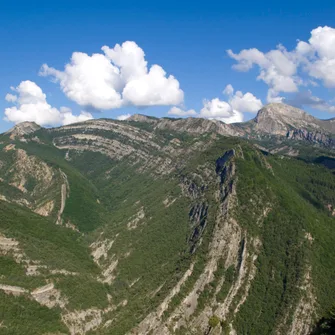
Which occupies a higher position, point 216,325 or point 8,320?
point 216,325

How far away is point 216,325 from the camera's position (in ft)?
651

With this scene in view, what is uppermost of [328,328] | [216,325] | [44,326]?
[328,328]

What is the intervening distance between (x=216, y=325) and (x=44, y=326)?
79886 millimetres

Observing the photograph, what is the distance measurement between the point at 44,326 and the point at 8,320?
16.7m

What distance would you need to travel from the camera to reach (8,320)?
19025cm

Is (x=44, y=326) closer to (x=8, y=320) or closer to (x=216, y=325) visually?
(x=8, y=320)

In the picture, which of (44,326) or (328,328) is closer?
(328,328)

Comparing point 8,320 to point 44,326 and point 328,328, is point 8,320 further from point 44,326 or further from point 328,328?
point 328,328

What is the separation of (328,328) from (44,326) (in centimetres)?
12526

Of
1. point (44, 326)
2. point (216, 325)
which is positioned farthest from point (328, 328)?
point (44, 326)

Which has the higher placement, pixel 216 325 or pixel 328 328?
pixel 328 328

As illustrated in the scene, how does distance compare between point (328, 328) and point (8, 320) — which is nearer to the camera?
point (328, 328)

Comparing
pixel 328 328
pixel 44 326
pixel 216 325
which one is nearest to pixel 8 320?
pixel 44 326

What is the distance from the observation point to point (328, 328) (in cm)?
14375
